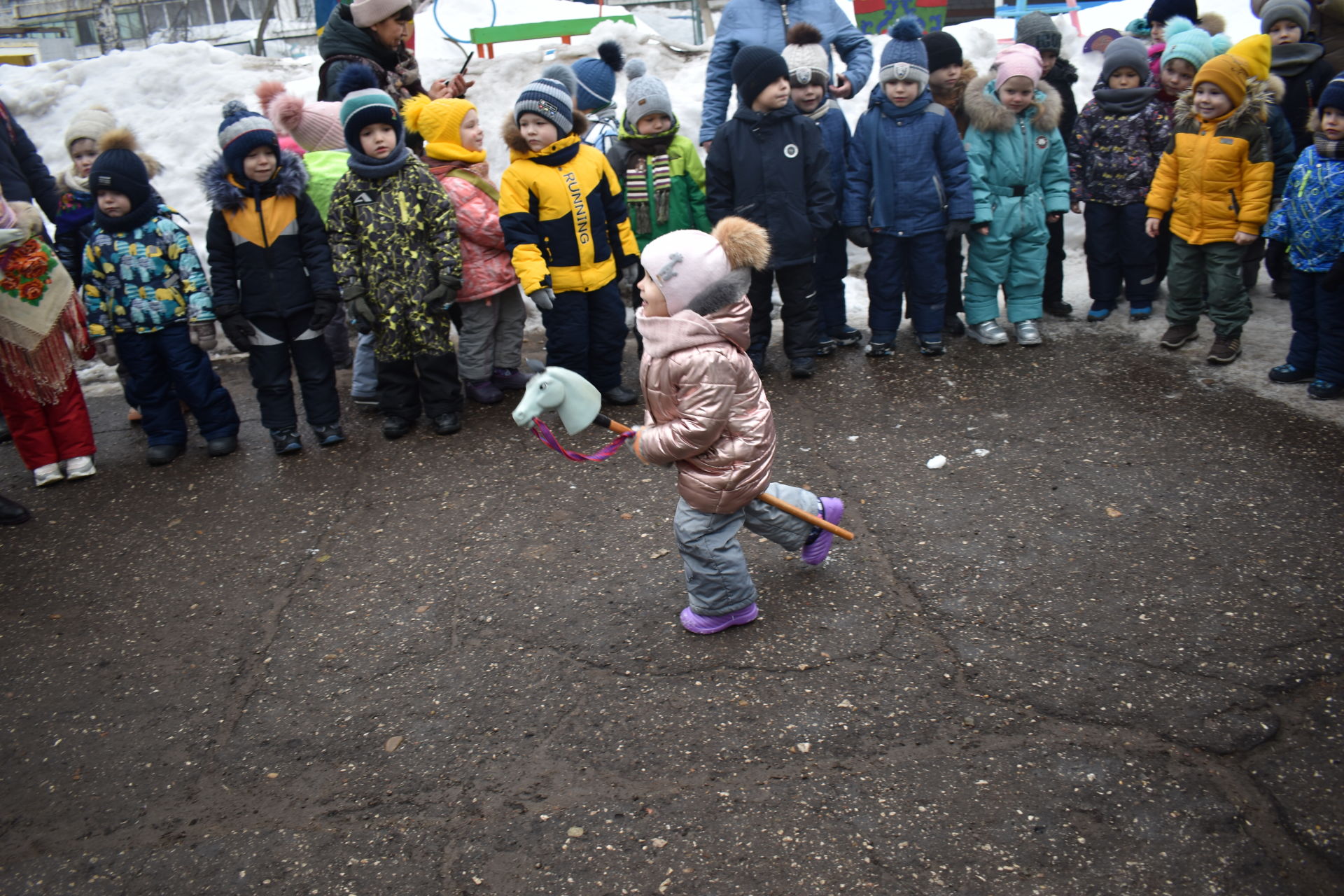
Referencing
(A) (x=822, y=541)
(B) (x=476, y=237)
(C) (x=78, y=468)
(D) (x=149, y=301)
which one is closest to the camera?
(A) (x=822, y=541)

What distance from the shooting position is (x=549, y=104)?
5430mm

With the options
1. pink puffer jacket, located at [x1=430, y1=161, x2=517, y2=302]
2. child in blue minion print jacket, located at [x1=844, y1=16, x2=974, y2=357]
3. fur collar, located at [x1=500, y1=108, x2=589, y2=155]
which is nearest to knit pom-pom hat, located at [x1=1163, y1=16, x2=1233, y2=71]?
child in blue minion print jacket, located at [x1=844, y1=16, x2=974, y2=357]

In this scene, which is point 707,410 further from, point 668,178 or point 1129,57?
point 1129,57

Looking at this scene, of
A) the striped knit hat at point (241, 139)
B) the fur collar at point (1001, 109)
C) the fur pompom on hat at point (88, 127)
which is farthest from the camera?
the fur collar at point (1001, 109)

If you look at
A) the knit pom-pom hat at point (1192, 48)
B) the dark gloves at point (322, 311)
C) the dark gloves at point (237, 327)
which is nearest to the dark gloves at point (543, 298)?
the dark gloves at point (322, 311)

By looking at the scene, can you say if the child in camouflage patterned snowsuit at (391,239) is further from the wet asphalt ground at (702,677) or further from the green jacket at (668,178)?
the green jacket at (668,178)

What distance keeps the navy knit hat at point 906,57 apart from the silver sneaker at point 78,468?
5.48 meters

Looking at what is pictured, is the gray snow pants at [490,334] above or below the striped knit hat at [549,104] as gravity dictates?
below

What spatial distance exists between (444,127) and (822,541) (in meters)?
3.78

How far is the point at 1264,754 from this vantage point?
9.37 ft

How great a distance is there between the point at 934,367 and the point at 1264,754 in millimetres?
3772

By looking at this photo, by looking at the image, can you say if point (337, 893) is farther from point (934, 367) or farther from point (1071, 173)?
point (1071, 173)

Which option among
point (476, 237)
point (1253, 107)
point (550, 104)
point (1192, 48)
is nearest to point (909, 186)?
point (1253, 107)

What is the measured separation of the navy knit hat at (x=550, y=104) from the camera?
542 centimetres
